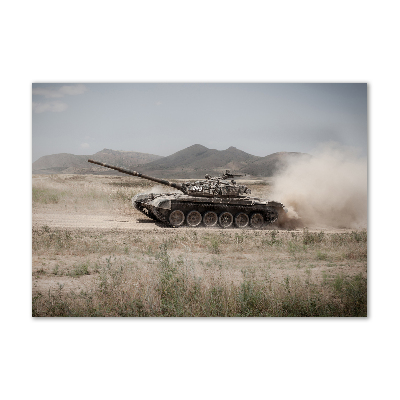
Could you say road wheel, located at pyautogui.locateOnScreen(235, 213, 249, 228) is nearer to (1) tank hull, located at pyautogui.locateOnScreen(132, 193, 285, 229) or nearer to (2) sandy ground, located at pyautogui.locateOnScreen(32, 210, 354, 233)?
(1) tank hull, located at pyautogui.locateOnScreen(132, 193, 285, 229)

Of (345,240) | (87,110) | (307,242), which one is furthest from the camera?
(307,242)

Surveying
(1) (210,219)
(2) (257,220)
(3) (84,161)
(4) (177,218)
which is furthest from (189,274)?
(2) (257,220)

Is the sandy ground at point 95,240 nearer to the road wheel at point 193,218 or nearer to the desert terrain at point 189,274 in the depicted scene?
the desert terrain at point 189,274

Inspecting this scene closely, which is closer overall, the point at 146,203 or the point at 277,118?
the point at 277,118

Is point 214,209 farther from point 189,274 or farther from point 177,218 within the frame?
point 189,274

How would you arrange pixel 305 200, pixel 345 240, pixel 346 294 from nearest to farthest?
1. pixel 346 294
2. pixel 345 240
3. pixel 305 200

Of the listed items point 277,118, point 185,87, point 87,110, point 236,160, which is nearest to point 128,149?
point 87,110

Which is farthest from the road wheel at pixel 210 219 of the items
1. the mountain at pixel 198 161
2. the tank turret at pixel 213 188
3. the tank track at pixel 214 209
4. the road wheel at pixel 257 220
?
the mountain at pixel 198 161
